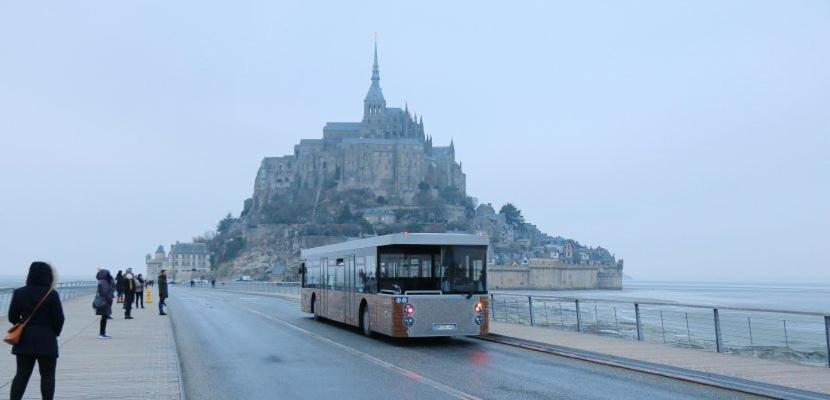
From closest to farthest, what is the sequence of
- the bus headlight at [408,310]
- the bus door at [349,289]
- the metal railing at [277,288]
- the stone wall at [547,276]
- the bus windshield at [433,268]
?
the bus headlight at [408,310]
the bus windshield at [433,268]
the bus door at [349,289]
the metal railing at [277,288]
the stone wall at [547,276]

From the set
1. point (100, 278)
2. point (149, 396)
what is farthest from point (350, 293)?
point (149, 396)

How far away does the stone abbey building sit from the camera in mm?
182500

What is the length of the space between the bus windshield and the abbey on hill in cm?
14753

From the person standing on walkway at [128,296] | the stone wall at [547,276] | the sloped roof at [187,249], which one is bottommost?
the person standing on walkway at [128,296]

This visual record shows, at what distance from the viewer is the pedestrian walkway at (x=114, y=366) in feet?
35.8

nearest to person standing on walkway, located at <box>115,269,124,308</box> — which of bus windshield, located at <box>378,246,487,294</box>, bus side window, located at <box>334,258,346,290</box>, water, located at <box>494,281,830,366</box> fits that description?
bus side window, located at <box>334,258,346,290</box>

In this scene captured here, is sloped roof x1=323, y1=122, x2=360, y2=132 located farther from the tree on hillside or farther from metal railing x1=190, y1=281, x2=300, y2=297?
metal railing x1=190, y1=281, x2=300, y2=297

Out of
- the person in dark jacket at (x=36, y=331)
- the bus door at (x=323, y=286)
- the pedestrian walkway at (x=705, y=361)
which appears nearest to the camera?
the person in dark jacket at (x=36, y=331)

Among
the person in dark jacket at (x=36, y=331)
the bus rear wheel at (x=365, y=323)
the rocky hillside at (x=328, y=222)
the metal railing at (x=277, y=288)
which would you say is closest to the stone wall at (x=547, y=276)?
the rocky hillside at (x=328, y=222)

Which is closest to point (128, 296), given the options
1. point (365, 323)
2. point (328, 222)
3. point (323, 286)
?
point (323, 286)

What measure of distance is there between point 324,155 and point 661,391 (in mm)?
179800

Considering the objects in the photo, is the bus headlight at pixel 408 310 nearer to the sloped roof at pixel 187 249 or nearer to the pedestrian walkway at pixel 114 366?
the pedestrian walkway at pixel 114 366

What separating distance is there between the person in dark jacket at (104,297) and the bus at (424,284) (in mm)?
6233

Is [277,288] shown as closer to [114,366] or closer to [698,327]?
[698,327]
